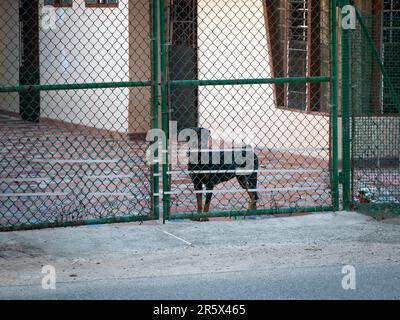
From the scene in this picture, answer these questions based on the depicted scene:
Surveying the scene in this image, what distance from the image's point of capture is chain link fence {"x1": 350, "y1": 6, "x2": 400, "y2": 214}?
9453mm

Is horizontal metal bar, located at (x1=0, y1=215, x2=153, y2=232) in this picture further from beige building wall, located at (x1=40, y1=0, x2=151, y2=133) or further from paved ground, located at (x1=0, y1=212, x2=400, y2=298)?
beige building wall, located at (x1=40, y1=0, x2=151, y2=133)

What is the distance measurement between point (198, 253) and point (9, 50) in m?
14.9

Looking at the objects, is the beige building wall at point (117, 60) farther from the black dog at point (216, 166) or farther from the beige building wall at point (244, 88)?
the black dog at point (216, 166)

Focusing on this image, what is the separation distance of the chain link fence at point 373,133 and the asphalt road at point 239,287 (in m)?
2.30

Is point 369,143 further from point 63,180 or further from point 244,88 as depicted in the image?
point 244,88

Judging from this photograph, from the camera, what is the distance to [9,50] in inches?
861

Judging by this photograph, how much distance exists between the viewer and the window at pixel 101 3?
56.5ft

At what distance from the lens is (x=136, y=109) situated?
16.8 metres

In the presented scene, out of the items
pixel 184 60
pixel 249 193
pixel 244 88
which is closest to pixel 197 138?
pixel 249 193

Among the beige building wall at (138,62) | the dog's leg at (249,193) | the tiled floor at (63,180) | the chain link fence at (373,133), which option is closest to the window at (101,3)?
the beige building wall at (138,62)

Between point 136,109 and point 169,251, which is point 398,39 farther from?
point 169,251

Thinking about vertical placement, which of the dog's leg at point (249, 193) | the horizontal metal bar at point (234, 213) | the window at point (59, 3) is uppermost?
the window at point (59, 3)

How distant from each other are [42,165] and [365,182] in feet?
17.9
